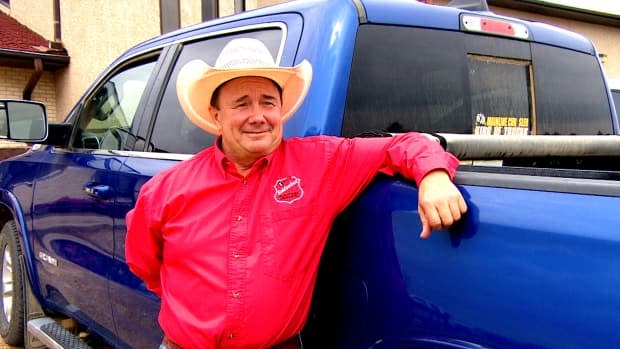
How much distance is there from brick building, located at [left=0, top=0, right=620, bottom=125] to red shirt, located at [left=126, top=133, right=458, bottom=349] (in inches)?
418

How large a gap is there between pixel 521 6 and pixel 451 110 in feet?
49.7

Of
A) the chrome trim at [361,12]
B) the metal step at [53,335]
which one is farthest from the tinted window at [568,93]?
the metal step at [53,335]

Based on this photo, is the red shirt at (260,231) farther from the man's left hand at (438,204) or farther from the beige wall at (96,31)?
the beige wall at (96,31)

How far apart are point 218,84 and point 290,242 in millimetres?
559

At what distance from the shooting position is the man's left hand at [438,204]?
1.35m

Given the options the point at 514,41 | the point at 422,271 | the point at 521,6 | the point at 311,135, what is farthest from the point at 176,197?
the point at 521,6

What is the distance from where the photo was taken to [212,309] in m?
1.74

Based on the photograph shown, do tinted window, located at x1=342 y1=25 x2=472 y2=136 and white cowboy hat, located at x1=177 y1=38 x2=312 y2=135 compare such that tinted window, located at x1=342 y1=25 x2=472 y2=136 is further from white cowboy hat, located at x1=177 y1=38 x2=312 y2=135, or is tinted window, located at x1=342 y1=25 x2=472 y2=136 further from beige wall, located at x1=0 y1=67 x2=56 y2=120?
beige wall, located at x1=0 y1=67 x2=56 y2=120

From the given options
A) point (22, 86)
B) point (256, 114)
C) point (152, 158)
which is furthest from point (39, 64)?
point (256, 114)

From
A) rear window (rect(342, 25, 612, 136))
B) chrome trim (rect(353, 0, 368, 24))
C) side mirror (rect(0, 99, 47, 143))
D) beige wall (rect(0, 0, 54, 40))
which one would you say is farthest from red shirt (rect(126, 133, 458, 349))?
beige wall (rect(0, 0, 54, 40))

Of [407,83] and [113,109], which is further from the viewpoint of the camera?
[113,109]

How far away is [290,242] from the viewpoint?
171cm

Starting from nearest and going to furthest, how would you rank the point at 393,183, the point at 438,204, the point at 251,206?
1. the point at 438,204
2. the point at 393,183
3. the point at 251,206

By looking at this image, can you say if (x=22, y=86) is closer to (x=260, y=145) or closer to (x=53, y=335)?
(x=53, y=335)
